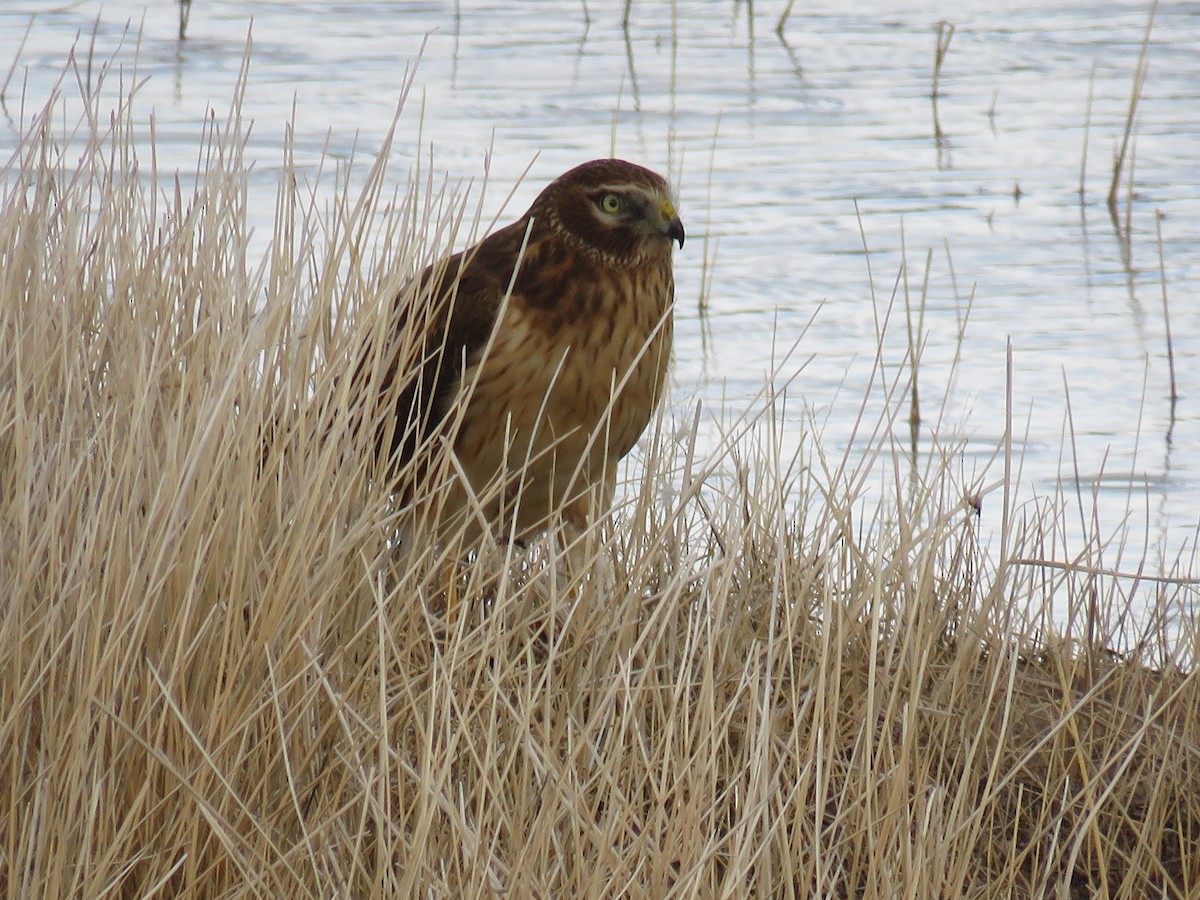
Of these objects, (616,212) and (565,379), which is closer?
(565,379)

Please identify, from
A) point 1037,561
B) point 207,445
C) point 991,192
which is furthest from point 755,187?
point 207,445

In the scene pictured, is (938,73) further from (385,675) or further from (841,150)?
(385,675)

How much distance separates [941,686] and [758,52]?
311 inches

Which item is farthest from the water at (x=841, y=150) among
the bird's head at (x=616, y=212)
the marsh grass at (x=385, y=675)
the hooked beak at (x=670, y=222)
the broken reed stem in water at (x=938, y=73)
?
the marsh grass at (x=385, y=675)

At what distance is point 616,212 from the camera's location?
15.0 feet

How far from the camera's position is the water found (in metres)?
6.68

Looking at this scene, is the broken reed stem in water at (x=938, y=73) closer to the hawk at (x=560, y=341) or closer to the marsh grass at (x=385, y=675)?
the hawk at (x=560, y=341)

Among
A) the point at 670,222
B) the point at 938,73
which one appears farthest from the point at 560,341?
the point at 938,73

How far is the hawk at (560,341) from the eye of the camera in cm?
444

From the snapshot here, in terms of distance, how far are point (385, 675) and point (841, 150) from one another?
6.84 meters

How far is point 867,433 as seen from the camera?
20.6 feet

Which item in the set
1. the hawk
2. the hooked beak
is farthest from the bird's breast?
the hooked beak

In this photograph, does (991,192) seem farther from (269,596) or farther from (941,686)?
(269,596)

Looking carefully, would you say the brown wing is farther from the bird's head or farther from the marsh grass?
the marsh grass
